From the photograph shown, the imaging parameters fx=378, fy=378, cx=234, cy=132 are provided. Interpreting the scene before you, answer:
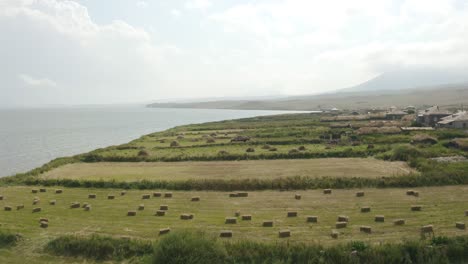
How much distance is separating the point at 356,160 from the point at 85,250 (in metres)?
27.9

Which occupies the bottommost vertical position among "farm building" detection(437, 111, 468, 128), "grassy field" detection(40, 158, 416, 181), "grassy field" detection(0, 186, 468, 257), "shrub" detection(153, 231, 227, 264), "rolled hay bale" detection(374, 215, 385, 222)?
"grassy field" detection(0, 186, 468, 257)

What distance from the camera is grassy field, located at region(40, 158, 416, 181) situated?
31391mm

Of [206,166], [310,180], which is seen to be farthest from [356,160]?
[206,166]

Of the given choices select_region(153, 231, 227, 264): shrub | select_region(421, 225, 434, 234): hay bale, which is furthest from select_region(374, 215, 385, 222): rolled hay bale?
select_region(153, 231, 227, 264): shrub

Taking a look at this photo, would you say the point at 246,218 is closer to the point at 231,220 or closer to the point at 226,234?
the point at 231,220

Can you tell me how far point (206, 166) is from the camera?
37.2 metres

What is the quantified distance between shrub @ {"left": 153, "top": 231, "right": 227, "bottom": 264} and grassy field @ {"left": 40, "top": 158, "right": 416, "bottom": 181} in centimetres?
1593

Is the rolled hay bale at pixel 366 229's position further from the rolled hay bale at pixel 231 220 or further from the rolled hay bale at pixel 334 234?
the rolled hay bale at pixel 231 220

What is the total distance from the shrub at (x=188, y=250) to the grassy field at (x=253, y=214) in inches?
125

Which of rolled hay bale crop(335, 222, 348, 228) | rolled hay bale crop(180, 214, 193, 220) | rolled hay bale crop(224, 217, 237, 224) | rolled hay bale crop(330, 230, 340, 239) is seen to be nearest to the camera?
rolled hay bale crop(330, 230, 340, 239)

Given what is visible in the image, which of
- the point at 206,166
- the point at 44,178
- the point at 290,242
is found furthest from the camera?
the point at 206,166

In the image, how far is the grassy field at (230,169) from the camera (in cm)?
3139

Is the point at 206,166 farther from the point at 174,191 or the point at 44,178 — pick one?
the point at 44,178

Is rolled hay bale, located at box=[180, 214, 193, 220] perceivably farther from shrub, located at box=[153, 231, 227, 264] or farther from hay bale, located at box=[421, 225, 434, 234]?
hay bale, located at box=[421, 225, 434, 234]
